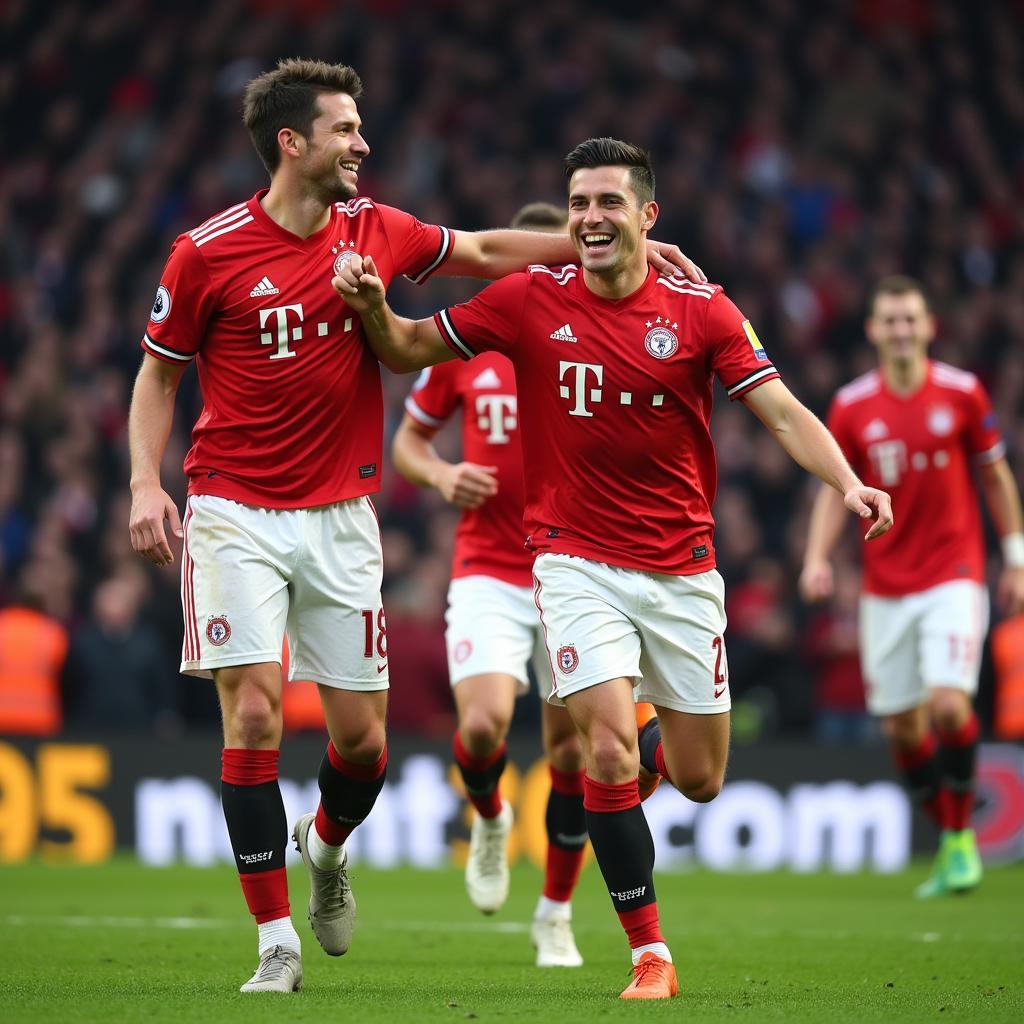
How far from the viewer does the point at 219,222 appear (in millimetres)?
6305

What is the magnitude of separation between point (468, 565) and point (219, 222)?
228cm

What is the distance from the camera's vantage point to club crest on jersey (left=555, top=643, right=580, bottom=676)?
6.00m

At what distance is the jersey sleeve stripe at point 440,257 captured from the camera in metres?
6.70

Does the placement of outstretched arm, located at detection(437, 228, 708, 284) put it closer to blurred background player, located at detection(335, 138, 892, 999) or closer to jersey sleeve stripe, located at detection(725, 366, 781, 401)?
blurred background player, located at detection(335, 138, 892, 999)

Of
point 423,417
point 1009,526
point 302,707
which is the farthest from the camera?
point 302,707

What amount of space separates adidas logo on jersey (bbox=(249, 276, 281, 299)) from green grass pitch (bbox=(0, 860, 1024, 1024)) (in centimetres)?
223

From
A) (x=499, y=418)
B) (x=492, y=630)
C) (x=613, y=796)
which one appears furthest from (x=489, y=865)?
(x=613, y=796)

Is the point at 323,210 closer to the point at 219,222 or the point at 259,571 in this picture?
the point at 219,222

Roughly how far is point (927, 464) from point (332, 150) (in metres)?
4.83

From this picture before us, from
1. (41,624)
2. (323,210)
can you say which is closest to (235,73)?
(41,624)

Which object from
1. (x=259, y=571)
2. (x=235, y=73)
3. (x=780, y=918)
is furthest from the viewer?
(x=235, y=73)

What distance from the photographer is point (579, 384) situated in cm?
622

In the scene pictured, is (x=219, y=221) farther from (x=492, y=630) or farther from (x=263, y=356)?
(x=492, y=630)

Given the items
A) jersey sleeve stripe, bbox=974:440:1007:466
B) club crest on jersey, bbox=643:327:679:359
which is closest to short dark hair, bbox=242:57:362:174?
club crest on jersey, bbox=643:327:679:359
